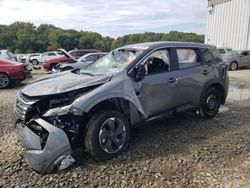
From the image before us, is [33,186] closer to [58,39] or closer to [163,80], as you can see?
[163,80]

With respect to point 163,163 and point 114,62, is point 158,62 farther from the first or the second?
point 163,163

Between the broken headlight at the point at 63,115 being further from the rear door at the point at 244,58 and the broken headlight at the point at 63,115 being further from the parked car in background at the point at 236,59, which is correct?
the rear door at the point at 244,58

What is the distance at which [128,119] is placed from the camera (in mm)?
4371

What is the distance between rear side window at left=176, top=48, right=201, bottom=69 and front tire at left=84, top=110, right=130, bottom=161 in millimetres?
Result: 1778

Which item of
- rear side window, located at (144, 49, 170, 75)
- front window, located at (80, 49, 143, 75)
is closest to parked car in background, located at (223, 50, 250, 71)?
rear side window, located at (144, 49, 170, 75)

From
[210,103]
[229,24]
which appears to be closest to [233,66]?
[229,24]

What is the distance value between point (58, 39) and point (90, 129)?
230ft

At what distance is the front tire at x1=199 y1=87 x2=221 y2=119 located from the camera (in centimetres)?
577

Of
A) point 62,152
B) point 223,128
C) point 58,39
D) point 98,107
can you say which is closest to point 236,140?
point 223,128

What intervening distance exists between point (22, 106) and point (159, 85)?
7.12 ft

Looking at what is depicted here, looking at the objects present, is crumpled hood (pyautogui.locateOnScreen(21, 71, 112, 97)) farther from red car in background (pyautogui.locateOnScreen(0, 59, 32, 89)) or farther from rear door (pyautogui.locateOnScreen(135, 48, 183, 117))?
red car in background (pyautogui.locateOnScreen(0, 59, 32, 89))

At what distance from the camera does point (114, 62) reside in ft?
16.3

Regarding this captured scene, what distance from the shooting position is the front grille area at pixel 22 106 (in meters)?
3.93

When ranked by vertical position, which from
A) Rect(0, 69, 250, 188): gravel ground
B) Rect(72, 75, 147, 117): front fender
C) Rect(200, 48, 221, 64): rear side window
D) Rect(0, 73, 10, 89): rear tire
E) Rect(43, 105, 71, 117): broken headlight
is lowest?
Rect(0, 69, 250, 188): gravel ground
